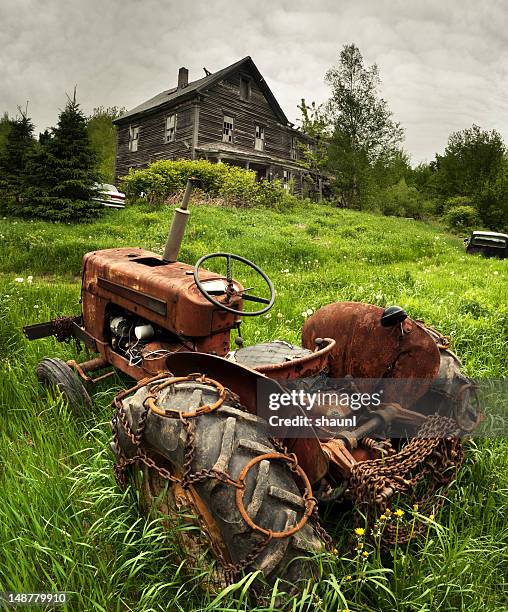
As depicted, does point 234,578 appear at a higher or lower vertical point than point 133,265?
lower

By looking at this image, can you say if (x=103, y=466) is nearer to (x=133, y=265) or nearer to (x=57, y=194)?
(x=133, y=265)

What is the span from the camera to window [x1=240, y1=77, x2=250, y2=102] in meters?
24.9

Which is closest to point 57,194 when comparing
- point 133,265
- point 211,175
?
point 211,175

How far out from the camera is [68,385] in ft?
9.55

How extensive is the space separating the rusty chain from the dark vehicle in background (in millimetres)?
11383

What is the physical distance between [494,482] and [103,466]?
207cm

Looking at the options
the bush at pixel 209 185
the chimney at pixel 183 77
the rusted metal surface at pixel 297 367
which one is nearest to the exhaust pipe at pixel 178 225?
the rusted metal surface at pixel 297 367

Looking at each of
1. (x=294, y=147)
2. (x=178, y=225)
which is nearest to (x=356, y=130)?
(x=294, y=147)

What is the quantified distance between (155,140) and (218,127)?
13.3 ft

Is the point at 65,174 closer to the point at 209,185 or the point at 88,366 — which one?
the point at 209,185

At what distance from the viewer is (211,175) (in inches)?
739

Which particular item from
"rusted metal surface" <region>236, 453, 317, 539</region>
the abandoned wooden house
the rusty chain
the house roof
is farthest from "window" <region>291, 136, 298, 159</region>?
"rusted metal surface" <region>236, 453, 317, 539</region>

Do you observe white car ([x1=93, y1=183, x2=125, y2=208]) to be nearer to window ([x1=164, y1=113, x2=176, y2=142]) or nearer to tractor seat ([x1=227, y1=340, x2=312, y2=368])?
window ([x1=164, y1=113, x2=176, y2=142])

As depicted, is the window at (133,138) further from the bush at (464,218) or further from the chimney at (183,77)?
the bush at (464,218)
